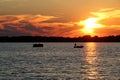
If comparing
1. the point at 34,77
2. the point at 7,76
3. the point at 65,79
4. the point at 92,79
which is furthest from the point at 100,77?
the point at 7,76

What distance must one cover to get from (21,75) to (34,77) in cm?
295

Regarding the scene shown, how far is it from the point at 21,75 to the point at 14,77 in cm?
227

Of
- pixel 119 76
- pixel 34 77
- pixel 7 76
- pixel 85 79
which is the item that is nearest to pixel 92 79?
pixel 85 79

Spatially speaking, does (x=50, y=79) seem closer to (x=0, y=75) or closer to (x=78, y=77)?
(x=78, y=77)

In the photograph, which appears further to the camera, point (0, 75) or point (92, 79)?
point (0, 75)

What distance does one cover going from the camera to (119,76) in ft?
163

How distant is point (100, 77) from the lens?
162ft

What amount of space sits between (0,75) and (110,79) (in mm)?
15220

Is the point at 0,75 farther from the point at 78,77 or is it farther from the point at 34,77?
the point at 78,77

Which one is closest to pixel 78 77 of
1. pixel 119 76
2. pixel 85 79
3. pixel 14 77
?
pixel 85 79

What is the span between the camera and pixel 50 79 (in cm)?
4688

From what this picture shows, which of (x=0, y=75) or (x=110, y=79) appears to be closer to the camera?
(x=110, y=79)

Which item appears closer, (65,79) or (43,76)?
(65,79)

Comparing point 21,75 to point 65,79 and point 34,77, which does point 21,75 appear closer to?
point 34,77
